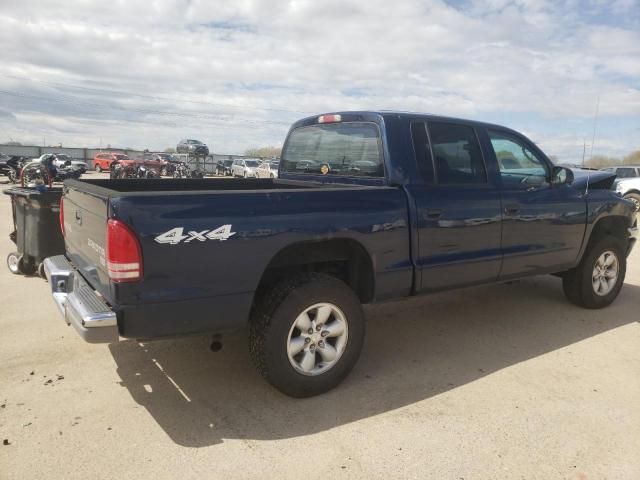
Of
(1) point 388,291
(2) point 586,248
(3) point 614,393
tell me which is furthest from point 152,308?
(2) point 586,248

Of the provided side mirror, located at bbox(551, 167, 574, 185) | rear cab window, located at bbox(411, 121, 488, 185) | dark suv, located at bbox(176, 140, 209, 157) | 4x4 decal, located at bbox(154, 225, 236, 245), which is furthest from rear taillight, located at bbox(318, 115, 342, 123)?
dark suv, located at bbox(176, 140, 209, 157)

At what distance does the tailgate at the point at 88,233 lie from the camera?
2.81 m

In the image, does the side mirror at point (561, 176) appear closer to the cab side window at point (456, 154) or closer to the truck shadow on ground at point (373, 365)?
the cab side window at point (456, 154)

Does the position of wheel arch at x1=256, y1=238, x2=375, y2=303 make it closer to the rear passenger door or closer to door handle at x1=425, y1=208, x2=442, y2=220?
the rear passenger door

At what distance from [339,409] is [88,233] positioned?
1.94 meters

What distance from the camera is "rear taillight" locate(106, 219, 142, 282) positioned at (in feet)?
8.45

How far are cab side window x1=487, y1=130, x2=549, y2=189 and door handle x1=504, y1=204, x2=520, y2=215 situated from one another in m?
0.18

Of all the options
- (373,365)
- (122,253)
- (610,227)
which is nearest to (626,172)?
(610,227)

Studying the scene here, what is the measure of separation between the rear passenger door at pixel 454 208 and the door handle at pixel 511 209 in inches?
3.8

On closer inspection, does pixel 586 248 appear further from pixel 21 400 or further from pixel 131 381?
pixel 21 400

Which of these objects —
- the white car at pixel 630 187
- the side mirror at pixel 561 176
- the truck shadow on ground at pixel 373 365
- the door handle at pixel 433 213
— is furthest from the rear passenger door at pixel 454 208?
the white car at pixel 630 187

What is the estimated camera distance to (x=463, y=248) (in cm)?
397

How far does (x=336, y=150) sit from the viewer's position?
14.2 ft

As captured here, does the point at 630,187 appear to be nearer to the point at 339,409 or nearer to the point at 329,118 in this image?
the point at 329,118
